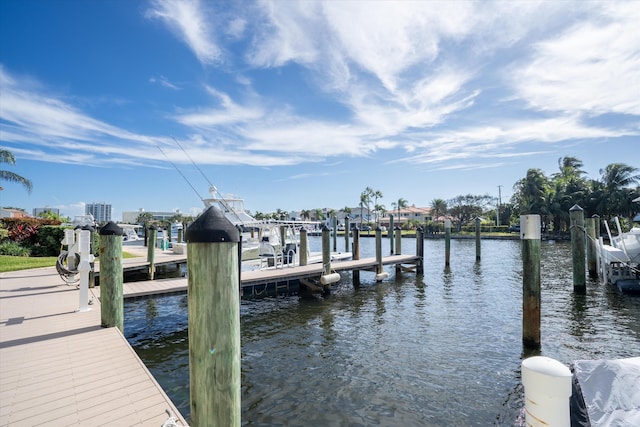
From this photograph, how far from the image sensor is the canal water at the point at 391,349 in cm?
583

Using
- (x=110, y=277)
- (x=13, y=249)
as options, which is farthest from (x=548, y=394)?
(x=13, y=249)

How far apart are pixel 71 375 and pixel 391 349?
6.32 meters

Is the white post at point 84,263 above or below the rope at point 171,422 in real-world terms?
above

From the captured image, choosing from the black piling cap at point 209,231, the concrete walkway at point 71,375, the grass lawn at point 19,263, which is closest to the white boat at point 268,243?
the concrete walkway at point 71,375

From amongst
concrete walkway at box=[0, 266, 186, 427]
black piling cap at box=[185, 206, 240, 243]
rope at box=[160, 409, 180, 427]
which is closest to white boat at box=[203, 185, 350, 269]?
concrete walkway at box=[0, 266, 186, 427]

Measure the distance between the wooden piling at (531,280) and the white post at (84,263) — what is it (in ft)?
31.0

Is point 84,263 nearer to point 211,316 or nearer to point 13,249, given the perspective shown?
point 211,316

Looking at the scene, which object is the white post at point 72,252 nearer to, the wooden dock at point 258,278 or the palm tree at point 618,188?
the wooden dock at point 258,278

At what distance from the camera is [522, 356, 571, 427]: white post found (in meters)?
1.86

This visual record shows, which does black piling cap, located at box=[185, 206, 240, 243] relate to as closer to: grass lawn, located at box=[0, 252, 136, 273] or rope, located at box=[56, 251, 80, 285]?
rope, located at box=[56, 251, 80, 285]

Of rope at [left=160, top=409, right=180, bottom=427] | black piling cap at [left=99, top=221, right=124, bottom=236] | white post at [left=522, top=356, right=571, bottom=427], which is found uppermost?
black piling cap at [left=99, top=221, right=124, bottom=236]

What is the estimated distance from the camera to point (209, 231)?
2432mm

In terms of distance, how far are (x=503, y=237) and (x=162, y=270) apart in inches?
2042

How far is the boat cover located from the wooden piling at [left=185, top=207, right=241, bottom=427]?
3254 millimetres
